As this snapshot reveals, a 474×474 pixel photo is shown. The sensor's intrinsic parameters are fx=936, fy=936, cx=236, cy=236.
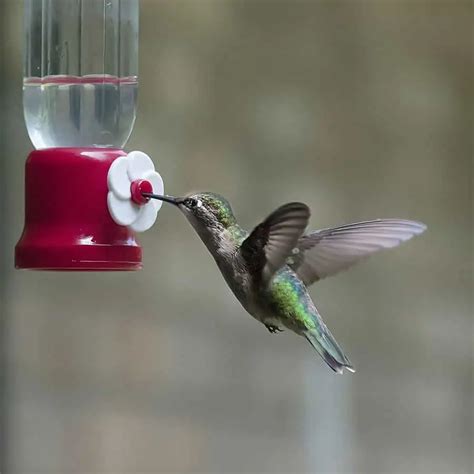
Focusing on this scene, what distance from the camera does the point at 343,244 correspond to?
168 cm

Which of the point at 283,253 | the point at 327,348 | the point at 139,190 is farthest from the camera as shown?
the point at 327,348

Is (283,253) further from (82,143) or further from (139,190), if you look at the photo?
(82,143)

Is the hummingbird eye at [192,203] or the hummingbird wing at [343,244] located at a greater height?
the hummingbird eye at [192,203]

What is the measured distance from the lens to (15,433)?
2738 mm

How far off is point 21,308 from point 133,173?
53.3 inches

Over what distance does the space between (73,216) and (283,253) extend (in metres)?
0.35

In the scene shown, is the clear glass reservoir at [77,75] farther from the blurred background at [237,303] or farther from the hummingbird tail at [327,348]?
the blurred background at [237,303]

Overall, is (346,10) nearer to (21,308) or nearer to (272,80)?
(272,80)

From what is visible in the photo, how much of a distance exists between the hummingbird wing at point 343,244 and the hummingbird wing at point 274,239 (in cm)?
15

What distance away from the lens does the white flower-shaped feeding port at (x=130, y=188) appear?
150 cm

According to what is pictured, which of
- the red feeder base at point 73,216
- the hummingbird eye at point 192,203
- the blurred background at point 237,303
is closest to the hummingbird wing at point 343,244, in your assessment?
the hummingbird eye at point 192,203

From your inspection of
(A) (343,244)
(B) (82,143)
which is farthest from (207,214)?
(B) (82,143)

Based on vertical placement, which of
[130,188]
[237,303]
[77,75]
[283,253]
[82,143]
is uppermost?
[77,75]

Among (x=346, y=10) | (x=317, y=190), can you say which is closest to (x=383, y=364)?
(x=317, y=190)
